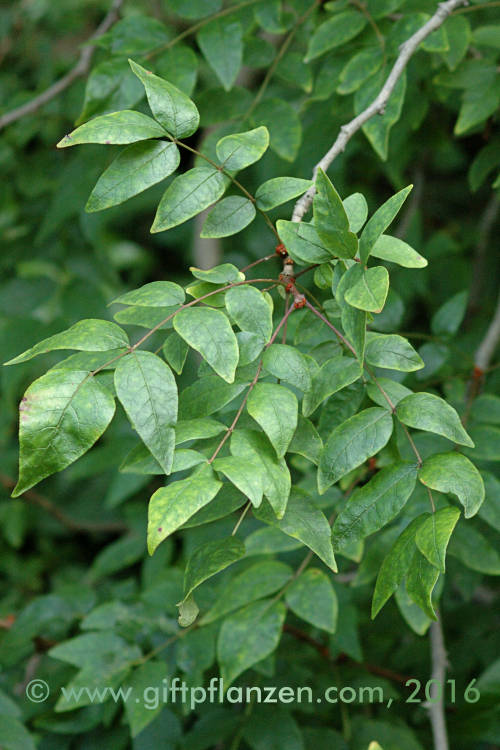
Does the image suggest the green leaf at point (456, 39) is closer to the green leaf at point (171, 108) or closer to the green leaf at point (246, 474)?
the green leaf at point (171, 108)

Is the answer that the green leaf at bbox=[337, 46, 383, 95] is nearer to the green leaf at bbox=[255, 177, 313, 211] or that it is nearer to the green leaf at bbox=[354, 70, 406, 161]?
the green leaf at bbox=[354, 70, 406, 161]

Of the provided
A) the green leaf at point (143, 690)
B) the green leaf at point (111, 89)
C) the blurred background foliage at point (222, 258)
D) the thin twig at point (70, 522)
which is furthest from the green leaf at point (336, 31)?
the thin twig at point (70, 522)

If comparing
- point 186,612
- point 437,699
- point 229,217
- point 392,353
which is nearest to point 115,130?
point 229,217

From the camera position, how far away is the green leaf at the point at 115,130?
2.40 ft

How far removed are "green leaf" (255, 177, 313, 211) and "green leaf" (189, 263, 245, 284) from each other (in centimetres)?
9

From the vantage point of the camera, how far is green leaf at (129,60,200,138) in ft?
2.55

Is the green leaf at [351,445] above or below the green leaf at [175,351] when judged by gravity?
below

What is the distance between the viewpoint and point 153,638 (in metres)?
1.23

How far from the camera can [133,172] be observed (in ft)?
2.56

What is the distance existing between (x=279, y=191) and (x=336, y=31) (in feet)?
1.81

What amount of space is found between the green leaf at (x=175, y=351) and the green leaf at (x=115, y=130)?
22 cm

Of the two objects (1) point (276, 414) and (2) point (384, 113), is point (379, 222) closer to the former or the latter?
(1) point (276, 414)

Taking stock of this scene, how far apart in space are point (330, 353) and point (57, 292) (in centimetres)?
114

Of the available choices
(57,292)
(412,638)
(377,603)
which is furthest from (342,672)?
(57,292)
